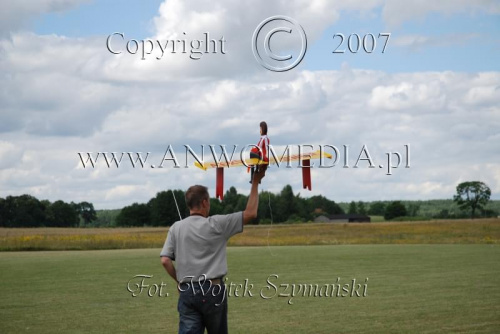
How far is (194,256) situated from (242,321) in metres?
7.10

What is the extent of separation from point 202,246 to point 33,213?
11983 centimetres

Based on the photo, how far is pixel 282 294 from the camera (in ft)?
60.0

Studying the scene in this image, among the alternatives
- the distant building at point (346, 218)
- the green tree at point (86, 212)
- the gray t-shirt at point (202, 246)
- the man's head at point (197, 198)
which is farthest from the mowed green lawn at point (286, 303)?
the distant building at point (346, 218)

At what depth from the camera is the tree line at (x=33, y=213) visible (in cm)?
12019

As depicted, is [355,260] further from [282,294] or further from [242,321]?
[242,321]

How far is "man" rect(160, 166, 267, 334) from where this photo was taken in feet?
23.2

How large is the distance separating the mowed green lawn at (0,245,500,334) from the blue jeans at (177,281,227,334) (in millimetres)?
5538

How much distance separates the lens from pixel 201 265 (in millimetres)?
7113

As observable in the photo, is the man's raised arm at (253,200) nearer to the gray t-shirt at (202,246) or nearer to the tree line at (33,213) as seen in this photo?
the gray t-shirt at (202,246)

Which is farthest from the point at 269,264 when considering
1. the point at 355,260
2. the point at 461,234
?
the point at 461,234

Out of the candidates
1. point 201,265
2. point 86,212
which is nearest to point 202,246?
point 201,265

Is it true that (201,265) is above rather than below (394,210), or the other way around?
below

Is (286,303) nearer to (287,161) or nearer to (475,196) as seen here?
(287,161)

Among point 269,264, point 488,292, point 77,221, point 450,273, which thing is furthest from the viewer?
point 77,221
